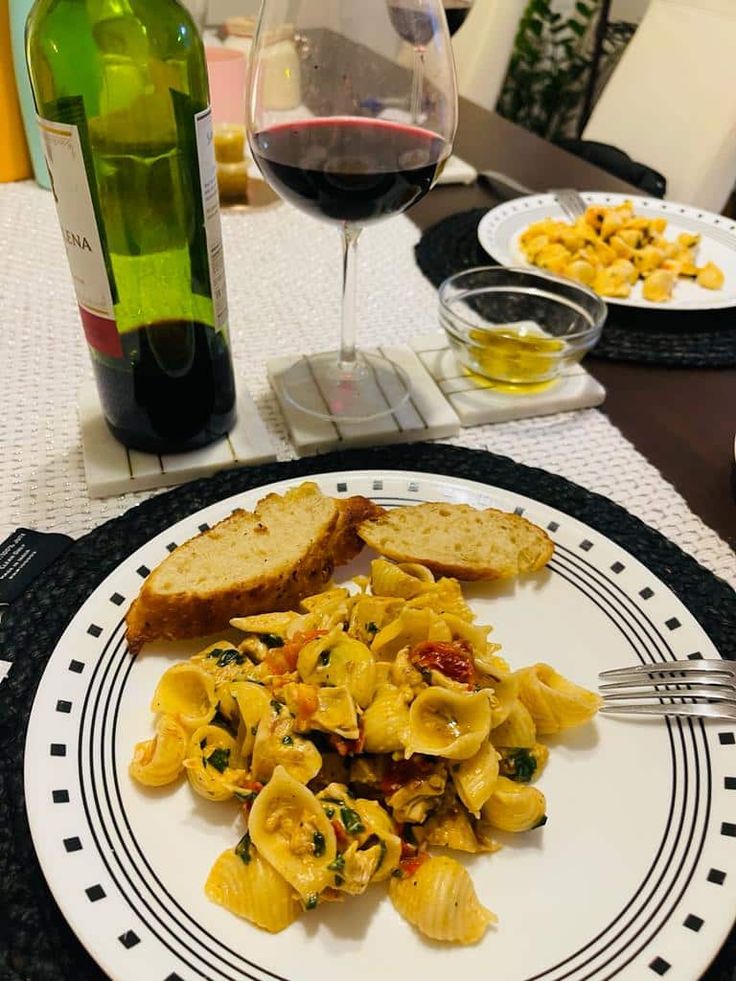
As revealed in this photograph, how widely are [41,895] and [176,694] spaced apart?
184 mm

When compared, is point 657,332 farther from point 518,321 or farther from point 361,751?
Answer: point 361,751

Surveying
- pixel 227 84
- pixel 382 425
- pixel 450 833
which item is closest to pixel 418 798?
pixel 450 833

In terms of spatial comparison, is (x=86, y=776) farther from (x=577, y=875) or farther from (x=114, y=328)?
(x=114, y=328)

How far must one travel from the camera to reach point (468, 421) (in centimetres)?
119

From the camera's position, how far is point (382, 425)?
3.71 feet

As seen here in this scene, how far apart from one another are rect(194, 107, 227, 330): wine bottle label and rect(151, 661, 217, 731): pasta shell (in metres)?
0.48

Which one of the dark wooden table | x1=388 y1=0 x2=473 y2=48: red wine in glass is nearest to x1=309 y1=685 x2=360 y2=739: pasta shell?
the dark wooden table

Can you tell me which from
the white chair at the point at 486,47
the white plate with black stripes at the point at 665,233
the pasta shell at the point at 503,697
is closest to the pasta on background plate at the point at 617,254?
the white plate with black stripes at the point at 665,233

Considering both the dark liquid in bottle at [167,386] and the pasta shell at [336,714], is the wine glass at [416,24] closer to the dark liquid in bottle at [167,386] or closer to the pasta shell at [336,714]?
the dark liquid in bottle at [167,386]

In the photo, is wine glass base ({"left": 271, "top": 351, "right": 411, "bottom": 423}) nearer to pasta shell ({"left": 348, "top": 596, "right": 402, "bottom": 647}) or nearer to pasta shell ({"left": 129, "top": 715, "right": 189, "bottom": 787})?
pasta shell ({"left": 348, "top": 596, "right": 402, "bottom": 647})

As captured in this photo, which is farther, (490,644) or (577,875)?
(490,644)

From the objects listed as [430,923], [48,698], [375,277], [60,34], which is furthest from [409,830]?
[375,277]

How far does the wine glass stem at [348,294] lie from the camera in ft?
3.58

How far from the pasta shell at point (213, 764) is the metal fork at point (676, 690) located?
339 mm
